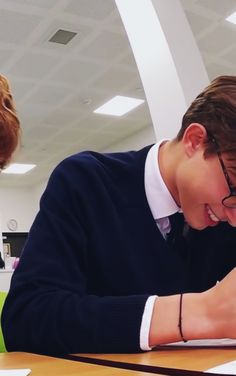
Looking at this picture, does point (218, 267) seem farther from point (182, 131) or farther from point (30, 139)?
point (30, 139)

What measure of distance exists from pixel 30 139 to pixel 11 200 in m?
3.76

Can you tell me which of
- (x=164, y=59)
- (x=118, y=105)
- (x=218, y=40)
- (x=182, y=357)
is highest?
(x=118, y=105)

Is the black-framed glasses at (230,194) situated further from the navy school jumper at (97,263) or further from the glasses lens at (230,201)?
the navy school jumper at (97,263)

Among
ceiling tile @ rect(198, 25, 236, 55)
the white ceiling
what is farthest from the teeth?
ceiling tile @ rect(198, 25, 236, 55)

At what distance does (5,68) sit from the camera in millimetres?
5344

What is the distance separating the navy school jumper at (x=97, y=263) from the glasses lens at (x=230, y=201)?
→ 0.59 ft

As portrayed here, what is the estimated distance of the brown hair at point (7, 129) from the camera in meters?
1.07

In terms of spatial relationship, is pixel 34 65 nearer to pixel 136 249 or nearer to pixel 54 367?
pixel 136 249

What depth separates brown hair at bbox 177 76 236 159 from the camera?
1.00 m

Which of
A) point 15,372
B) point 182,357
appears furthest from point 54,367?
point 182,357

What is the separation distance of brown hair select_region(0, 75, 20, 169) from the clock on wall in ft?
34.4

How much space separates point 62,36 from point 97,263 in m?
4.01

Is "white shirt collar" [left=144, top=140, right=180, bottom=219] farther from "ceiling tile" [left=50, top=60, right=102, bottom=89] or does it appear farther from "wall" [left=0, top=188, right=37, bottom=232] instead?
"wall" [left=0, top=188, right=37, bottom=232]

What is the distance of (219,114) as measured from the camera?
1025 mm
